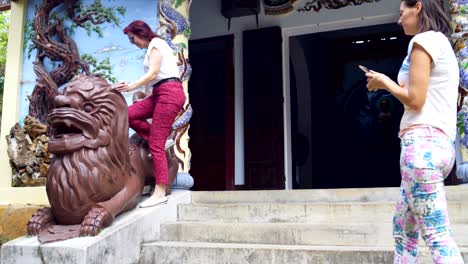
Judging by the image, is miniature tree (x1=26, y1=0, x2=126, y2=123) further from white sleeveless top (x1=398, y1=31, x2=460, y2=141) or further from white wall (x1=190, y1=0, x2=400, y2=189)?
white sleeveless top (x1=398, y1=31, x2=460, y2=141)

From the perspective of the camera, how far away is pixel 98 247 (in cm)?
287

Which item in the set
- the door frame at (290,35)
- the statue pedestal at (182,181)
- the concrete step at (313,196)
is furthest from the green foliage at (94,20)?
the door frame at (290,35)

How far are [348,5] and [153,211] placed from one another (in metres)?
4.54

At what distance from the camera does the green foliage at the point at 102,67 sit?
5301mm

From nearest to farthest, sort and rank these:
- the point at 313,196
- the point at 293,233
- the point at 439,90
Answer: the point at 439,90, the point at 293,233, the point at 313,196

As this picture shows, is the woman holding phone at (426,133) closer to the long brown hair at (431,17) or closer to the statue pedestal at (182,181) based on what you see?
the long brown hair at (431,17)

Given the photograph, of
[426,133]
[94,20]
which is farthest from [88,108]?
[94,20]

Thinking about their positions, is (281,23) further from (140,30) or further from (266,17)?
(140,30)

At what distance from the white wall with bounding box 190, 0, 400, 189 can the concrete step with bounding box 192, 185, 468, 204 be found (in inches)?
98.4

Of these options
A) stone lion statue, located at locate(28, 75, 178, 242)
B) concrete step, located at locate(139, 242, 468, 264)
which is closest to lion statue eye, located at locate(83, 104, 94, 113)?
stone lion statue, located at locate(28, 75, 178, 242)

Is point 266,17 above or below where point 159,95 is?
above

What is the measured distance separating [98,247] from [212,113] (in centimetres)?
486

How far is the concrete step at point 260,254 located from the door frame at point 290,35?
11.8 feet

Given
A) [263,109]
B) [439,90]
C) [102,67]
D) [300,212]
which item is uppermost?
[102,67]
